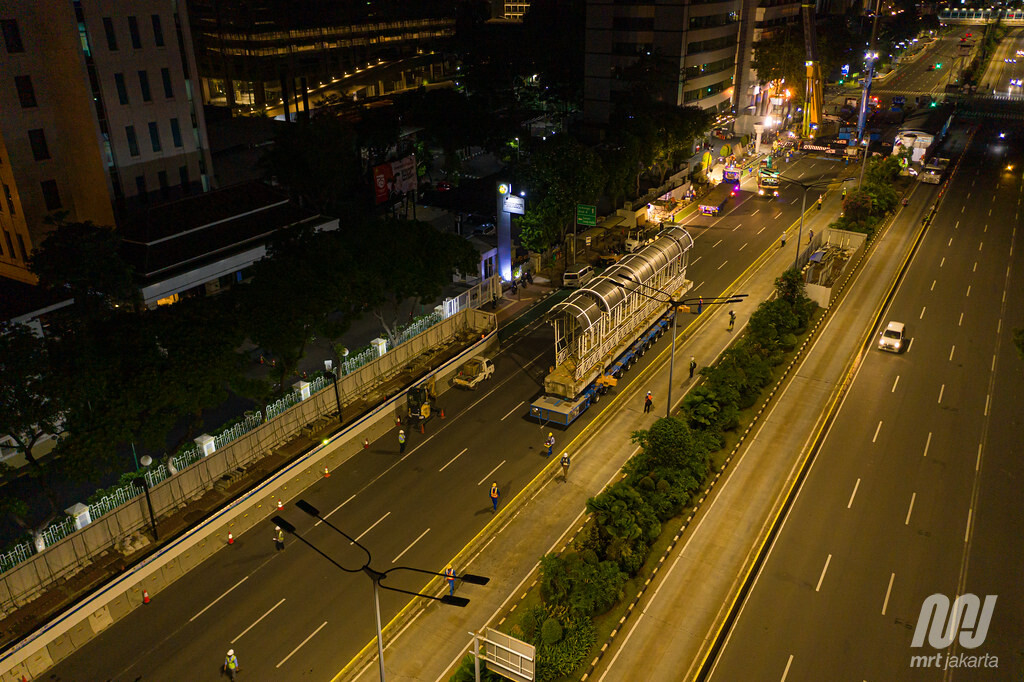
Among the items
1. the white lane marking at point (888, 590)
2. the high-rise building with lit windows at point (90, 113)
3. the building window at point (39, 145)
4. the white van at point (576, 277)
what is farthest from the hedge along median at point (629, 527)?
the building window at point (39, 145)

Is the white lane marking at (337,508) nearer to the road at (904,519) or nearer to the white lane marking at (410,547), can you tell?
the white lane marking at (410,547)

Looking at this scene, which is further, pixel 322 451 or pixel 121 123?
pixel 121 123

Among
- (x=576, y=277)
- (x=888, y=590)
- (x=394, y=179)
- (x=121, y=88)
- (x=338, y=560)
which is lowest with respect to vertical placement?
(x=338, y=560)

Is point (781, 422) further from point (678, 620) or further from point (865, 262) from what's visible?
point (865, 262)

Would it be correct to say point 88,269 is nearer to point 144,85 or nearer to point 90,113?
point 90,113

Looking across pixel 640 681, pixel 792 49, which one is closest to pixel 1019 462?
pixel 640 681

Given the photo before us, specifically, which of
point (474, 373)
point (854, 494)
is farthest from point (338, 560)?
point (854, 494)
